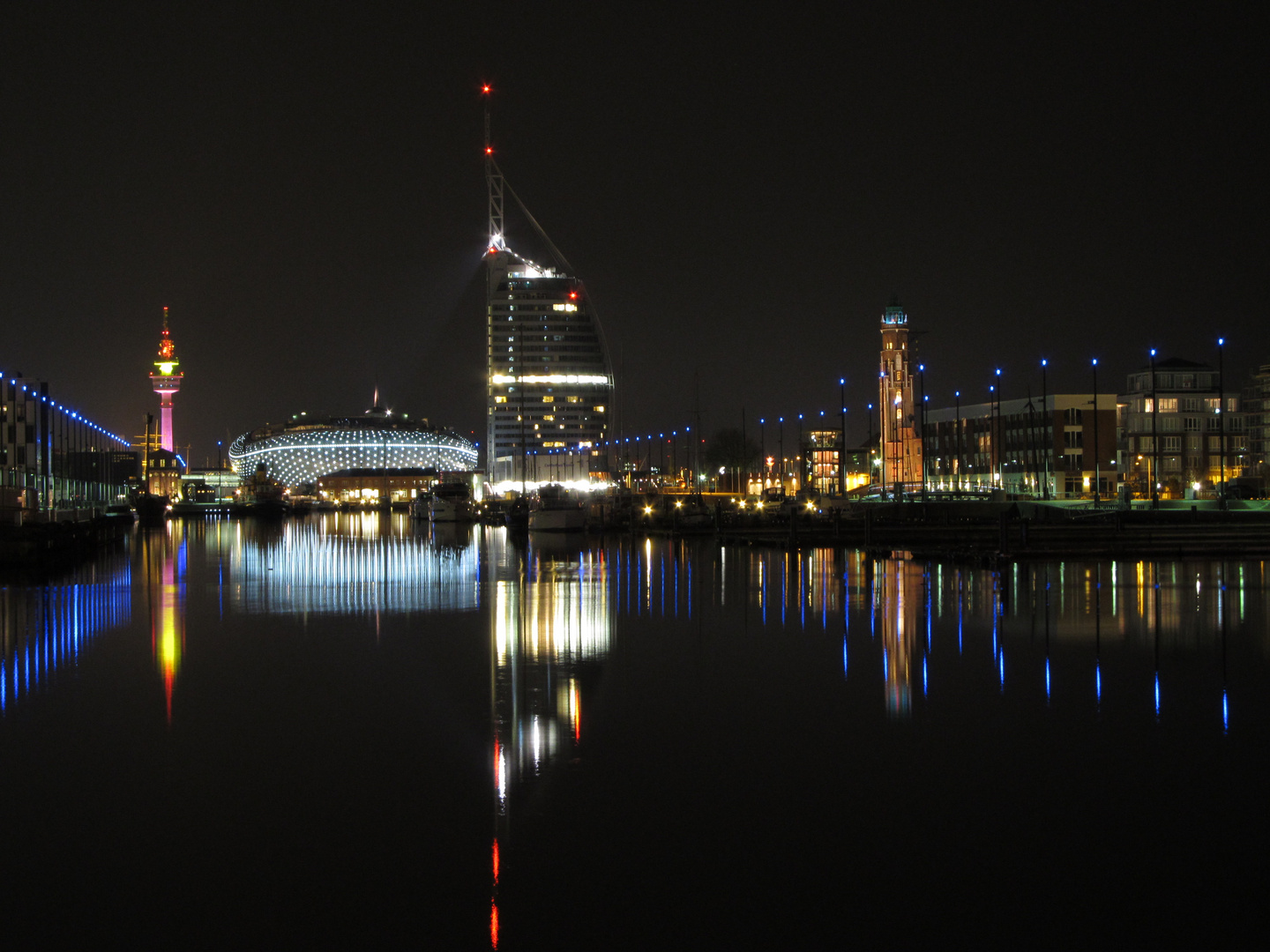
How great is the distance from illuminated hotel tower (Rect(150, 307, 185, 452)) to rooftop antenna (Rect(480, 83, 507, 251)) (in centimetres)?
6005

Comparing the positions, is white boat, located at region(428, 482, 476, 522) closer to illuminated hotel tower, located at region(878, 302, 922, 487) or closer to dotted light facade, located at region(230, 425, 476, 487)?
illuminated hotel tower, located at region(878, 302, 922, 487)

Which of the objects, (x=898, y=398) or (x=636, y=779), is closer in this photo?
(x=636, y=779)

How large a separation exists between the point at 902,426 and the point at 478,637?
8288 cm

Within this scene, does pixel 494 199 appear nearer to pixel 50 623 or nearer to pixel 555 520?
pixel 555 520

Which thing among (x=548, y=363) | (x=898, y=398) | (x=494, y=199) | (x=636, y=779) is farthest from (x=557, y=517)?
(x=494, y=199)

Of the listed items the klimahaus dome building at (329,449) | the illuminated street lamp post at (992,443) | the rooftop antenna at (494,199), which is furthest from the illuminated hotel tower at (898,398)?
the klimahaus dome building at (329,449)

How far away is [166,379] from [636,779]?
18671 cm

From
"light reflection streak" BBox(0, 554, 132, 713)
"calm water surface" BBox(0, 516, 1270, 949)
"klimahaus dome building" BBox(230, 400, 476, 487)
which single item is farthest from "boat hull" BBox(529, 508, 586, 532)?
"klimahaus dome building" BBox(230, 400, 476, 487)

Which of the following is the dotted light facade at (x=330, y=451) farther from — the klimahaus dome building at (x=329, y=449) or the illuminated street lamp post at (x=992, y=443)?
the illuminated street lamp post at (x=992, y=443)

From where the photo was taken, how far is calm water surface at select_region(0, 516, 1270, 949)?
5.30 metres

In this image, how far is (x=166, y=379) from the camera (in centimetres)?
17875

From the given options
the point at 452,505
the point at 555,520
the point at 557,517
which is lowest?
the point at 555,520

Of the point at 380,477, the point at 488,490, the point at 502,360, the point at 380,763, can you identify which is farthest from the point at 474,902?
the point at 380,477

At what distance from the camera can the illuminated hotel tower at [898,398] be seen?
9244 centimetres
